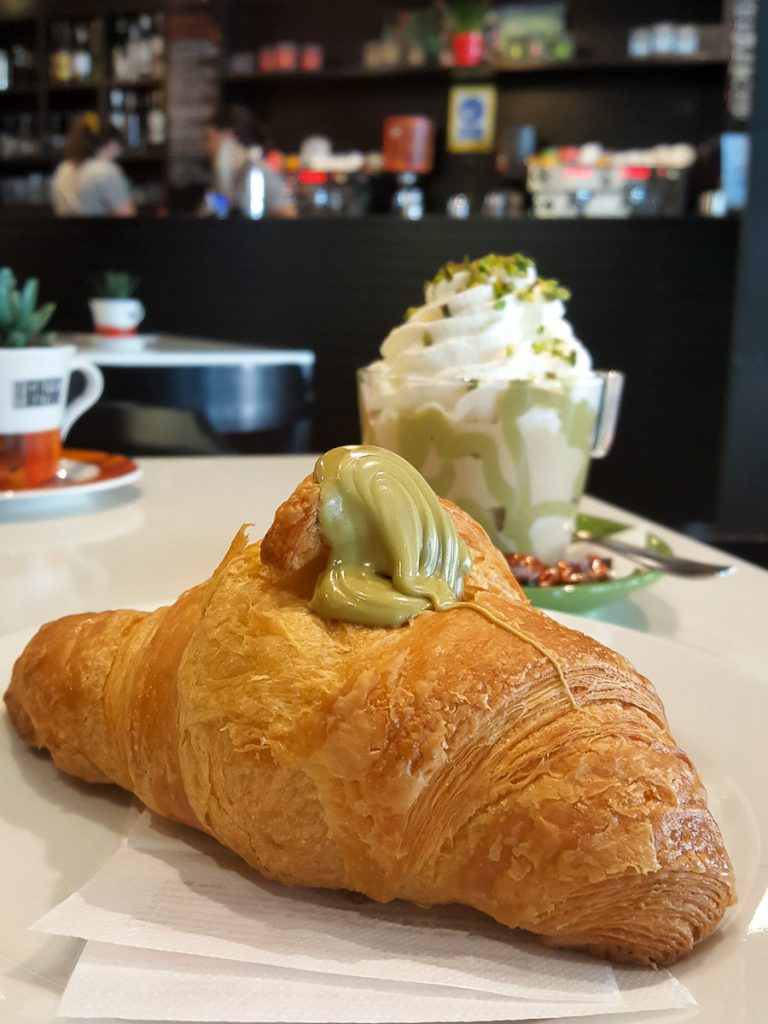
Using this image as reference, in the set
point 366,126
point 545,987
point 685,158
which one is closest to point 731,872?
point 545,987

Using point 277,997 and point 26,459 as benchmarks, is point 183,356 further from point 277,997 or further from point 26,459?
point 277,997

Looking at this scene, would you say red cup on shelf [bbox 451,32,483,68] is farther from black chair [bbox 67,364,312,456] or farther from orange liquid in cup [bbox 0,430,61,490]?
orange liquid in cup [bbox 0,430,61,490]

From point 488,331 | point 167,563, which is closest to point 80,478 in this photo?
point 167,563

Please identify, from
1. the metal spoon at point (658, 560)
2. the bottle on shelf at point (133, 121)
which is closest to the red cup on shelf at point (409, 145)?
the bottle on shelf at point (133, 121)

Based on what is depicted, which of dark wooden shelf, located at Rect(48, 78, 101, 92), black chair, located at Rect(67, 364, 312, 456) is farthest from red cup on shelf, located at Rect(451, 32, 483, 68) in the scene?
black chair, located at Rect(67, 364, 312, 456)

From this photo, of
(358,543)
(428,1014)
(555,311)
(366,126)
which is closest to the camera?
(428,1014)

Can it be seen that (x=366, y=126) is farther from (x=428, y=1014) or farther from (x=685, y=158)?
(x=428, y=1014)
